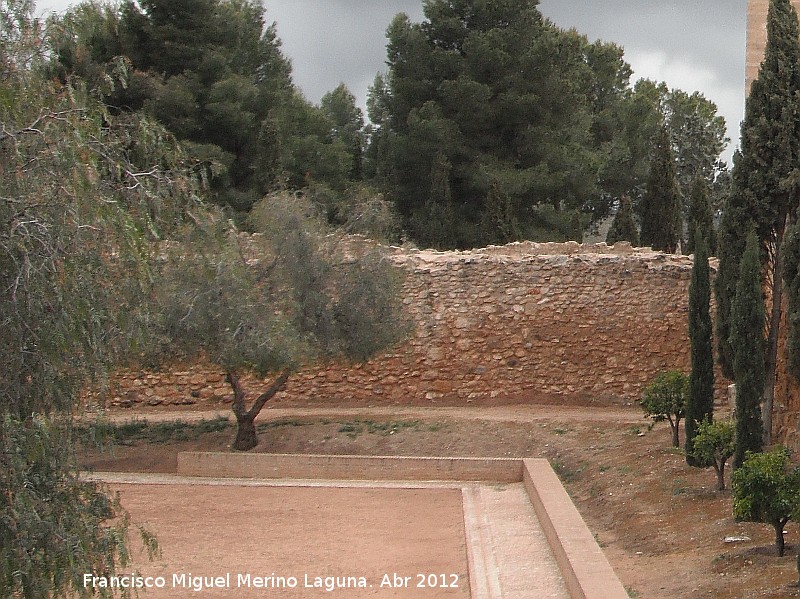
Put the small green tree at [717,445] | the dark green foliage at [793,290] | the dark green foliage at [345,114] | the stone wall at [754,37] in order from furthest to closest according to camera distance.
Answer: the dark green foliage at [345,114]
the stone wall at [754,37]
the small green tree at [717,445]
the dark green foliage at [793,290]

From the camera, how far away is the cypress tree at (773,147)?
11.2 meters

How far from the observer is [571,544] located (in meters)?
7.82

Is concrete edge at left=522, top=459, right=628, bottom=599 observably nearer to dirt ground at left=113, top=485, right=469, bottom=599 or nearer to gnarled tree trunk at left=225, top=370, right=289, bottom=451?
dirt ground at left=113, top=485, right=469, bottom=599

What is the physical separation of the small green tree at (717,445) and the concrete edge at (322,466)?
2.78 metres

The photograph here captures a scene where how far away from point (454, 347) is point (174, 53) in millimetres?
11012

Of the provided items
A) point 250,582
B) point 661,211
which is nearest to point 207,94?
point 661,211

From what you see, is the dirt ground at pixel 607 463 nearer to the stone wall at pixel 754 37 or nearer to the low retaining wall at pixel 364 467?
the low retaining wall at pixel 364 467

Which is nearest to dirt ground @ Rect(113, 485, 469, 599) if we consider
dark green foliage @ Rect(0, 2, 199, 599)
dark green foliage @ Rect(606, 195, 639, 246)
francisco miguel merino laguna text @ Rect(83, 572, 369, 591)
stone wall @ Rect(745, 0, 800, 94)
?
francisco miguel merino laguna text @ Rect(83, 572, 369, 591)

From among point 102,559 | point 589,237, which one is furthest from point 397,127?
point 102,559

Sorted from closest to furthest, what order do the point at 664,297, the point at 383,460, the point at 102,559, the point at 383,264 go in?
the point at 102,559
the point at 383,460
the point at 383,264
the point at 664,297

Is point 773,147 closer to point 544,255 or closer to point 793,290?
point 793,290

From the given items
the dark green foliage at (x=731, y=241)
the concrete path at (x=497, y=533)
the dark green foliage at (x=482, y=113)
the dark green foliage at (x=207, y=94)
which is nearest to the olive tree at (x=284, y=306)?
the concrete path at (x=497, y=533)

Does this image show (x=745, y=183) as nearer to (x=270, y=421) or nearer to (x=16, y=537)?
(x=270, y=421)

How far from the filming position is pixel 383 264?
1438cm
